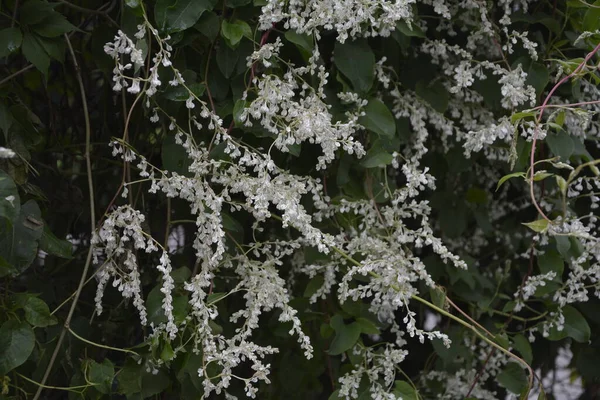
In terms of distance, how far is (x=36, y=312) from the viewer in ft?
4.43

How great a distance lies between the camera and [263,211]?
1.30 meters

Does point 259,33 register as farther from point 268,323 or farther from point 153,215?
point 268,323

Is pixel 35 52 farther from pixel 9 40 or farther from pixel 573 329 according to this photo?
pixel 573 329

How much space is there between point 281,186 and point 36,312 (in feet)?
1.52

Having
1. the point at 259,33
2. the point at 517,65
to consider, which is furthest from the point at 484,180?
the point at 259,33

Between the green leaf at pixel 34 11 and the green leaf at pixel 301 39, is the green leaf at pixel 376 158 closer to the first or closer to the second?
the green leaf at pixel 301 39

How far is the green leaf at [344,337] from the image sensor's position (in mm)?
1539

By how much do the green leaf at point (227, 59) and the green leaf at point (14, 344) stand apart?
556 millimetres

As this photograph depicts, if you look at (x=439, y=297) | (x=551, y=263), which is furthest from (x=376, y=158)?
(x=551, y=263)

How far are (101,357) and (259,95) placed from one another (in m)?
0.76

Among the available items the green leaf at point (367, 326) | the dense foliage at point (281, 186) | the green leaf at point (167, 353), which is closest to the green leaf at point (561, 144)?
the dense foliage at point (281, 186)

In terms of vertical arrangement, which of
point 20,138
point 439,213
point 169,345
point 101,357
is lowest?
point 101,357

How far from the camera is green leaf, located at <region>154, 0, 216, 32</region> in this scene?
4.43ft

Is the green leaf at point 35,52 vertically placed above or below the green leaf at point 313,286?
above
